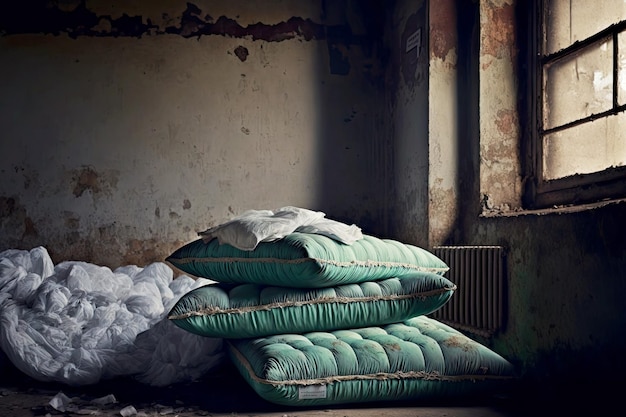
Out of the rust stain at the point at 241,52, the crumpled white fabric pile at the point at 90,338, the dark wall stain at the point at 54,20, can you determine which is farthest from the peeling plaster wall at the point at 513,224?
the dark wall stain at the point at 54,20

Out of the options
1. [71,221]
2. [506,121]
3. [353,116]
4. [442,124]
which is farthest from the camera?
[353,116]

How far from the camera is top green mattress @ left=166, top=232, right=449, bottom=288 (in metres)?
2.23

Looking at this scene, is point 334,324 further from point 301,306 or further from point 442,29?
point 442,29

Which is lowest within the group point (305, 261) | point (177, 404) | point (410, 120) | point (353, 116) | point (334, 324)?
point (177, 404)

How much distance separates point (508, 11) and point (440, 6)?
41 centimetres

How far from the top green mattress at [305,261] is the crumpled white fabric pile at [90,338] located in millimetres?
320

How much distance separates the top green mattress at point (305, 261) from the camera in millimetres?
2227

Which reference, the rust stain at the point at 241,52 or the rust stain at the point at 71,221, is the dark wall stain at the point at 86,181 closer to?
the rust stain at the point at 71,221

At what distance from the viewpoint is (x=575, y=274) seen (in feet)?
7.93

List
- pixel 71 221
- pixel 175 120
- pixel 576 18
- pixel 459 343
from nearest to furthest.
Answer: pixel 459 343
pixel 576 18
pixel 71 221
pixel 175 120

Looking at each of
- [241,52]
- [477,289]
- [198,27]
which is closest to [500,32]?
[477,289]

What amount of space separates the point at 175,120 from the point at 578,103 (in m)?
2.46

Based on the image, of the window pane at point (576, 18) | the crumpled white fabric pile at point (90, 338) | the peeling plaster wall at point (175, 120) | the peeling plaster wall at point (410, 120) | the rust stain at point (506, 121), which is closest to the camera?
the crumpled white fabric pile at point (90, 338)

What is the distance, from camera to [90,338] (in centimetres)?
263
